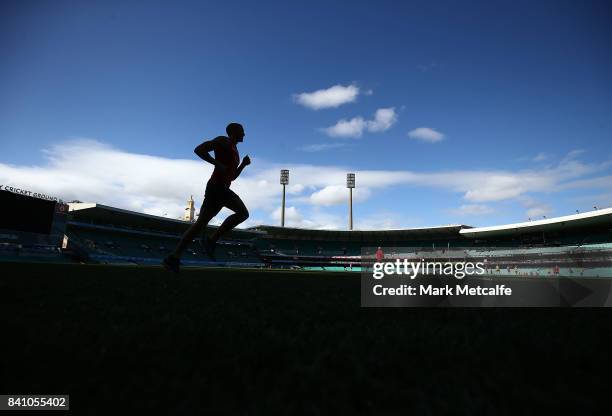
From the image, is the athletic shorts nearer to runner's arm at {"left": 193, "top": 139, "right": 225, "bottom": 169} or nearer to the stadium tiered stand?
runner's arm at {"left": 193, "top": 139, "right": 225, "bottom": 169}

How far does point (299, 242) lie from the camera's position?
200 ft

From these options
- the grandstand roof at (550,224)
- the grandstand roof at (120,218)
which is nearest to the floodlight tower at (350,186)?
the grandstand roof at (550,224)

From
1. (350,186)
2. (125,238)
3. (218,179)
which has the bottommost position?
(218,179)

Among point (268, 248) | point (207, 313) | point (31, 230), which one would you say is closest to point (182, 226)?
point (268, 248)

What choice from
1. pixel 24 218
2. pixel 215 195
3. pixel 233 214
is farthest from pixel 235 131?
pixel 24 218

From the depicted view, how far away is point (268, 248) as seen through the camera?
60344 mm

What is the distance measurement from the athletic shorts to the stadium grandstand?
13.6m

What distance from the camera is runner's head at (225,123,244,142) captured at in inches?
174

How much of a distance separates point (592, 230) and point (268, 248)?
46.2 meters

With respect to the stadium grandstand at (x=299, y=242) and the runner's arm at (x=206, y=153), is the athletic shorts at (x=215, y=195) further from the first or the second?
the stadium grandstand at (x=299, y=242)

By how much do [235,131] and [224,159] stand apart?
1.54ft

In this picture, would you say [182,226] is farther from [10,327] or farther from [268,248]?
[10,327]

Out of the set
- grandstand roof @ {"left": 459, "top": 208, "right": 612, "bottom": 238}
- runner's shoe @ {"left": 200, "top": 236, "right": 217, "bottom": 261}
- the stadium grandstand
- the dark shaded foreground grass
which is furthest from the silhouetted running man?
grandstand roof @ {"left": 459, "top": 208, "right": 612, "bottom": 238}

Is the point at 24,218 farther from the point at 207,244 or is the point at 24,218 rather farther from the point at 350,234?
Result: the point at 350,234
